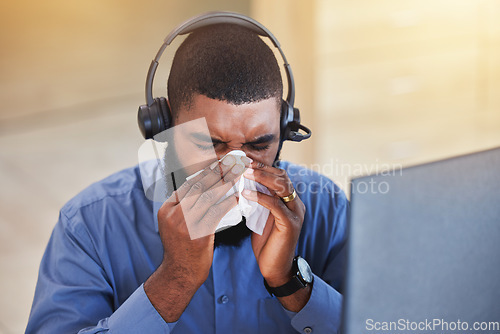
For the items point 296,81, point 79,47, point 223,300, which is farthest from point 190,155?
point 296,81

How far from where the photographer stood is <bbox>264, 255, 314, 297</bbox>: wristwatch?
971 millimetres

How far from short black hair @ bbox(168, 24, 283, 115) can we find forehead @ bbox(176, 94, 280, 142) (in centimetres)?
1

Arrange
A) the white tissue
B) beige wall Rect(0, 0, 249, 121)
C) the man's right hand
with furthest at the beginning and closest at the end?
beige wall Rect(0, 0, 249, 121) → the white tissue → the man's right hand

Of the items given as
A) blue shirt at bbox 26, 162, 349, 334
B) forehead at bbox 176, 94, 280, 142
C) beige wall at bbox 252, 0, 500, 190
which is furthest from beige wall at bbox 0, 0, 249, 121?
forehead at bbox 176, 94, 280, 142

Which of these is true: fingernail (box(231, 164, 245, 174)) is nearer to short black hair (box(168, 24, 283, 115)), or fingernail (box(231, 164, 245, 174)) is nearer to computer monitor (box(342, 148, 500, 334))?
short black hair (box(168, 24, 283, 115))

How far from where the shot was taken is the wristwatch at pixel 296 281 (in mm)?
971

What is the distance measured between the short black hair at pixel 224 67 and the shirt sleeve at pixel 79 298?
0.33 m

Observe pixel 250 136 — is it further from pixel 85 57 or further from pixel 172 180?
pixel 85 57

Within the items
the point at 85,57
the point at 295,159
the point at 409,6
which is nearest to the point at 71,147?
the point at 85,57

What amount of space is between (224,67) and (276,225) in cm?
31

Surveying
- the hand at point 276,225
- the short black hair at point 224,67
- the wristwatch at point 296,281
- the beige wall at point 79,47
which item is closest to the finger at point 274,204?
the hand at point 276,225

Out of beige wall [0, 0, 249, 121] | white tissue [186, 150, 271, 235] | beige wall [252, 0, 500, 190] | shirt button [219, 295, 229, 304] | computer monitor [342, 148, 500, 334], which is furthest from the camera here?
beige wall [252, 0, 500, 190]

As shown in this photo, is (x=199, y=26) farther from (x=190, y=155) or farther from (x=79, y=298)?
(x=79, y=298)

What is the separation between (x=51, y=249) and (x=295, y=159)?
125 cm
